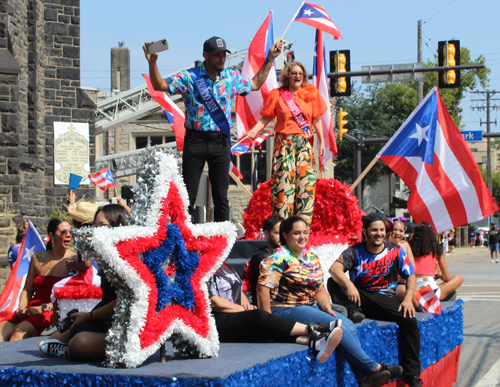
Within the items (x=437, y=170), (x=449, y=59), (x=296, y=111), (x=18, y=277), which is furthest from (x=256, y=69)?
(x=449, y=59)

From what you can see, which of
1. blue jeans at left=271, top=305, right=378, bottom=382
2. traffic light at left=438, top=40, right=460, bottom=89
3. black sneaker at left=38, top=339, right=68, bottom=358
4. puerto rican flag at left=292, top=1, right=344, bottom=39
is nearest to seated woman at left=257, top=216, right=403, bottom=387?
blue jeans at left=271, top=305, right=378, bottom=382

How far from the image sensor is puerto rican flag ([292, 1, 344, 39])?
9.01m

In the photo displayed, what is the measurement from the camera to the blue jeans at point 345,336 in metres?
4.90

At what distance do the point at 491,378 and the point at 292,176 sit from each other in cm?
322

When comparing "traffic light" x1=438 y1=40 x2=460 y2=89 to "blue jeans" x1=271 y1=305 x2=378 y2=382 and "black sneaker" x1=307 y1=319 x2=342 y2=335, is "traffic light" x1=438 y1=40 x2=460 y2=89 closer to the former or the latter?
"blue jeans" x1=271 y1=305 x2=378 y2=382

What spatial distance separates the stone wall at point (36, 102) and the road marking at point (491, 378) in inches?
388

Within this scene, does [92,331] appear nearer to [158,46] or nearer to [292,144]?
[158,46]

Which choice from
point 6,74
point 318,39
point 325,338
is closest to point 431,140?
point 318,39

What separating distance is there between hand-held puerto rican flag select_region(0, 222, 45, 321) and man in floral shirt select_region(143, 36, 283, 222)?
75.6 inches

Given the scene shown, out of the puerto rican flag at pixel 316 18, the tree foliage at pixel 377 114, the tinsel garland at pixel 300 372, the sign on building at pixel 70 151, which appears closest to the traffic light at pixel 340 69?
the sign on building at pixel 70 151

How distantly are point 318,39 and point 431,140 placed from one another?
223 cm

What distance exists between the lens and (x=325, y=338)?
178 inches

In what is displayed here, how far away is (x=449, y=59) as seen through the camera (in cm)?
1702

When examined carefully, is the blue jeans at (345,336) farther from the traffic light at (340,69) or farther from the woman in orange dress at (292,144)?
the traffic light at (340,69)
